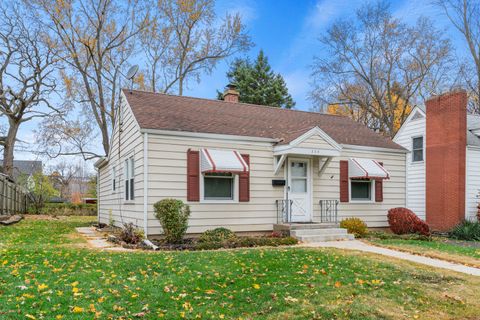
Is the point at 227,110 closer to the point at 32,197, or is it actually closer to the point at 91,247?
the point at 91,247

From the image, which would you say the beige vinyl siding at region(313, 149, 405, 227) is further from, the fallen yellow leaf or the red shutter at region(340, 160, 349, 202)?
the fallen yellow leaf

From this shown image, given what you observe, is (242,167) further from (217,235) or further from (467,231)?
(467,231)

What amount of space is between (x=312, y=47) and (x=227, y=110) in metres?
16.9

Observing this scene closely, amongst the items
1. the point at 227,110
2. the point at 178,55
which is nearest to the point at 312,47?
the point at 178,55

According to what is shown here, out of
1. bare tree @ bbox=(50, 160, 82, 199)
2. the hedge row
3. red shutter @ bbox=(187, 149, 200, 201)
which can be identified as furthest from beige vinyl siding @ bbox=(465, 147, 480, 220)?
bare tree @ bbox=(50, 160, 82, 199)

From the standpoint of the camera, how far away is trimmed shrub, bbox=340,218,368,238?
1268cm

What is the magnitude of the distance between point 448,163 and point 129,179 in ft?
39.3

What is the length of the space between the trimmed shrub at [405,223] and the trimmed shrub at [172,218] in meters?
7.73

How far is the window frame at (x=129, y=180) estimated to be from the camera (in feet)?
40.5

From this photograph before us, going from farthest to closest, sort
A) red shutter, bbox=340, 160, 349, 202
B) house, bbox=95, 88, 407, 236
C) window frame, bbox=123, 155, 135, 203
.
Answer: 1. red shutter, bbox=340, 160, 349, 202
2. window frame, bbox=123, 155, 135, 203
3. house, bbox=95, 88, 407, 236

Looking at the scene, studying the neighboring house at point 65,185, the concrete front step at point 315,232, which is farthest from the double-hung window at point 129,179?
the neighboring house at point 65,185

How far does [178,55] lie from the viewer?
28188 mm

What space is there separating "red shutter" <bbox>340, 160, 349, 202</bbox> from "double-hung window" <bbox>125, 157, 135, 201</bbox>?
695cm

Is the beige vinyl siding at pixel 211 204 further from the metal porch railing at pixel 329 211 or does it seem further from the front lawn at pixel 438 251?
the front lawn at pixel 438 251
